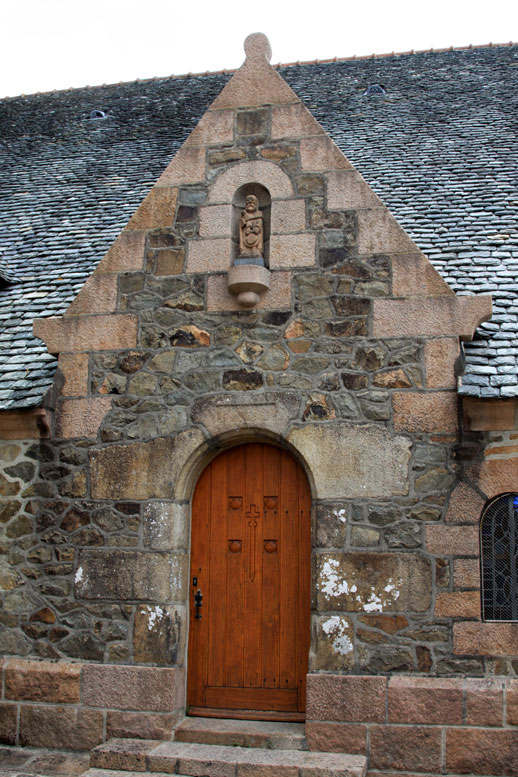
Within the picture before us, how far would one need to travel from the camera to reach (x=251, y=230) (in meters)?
6.44

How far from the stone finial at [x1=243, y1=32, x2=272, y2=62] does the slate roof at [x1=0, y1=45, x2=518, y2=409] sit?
206 centimetres

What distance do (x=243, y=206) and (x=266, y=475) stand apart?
2298mm

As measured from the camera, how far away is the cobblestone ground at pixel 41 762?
5.68m

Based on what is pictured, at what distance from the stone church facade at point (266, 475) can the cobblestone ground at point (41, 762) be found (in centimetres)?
11

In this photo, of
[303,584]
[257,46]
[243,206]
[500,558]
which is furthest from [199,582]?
[257,46]

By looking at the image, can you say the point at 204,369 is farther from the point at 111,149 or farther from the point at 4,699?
the point at 111,149

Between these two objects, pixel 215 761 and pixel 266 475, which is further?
pixel 266 475

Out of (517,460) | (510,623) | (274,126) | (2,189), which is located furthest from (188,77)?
→ (510,623)

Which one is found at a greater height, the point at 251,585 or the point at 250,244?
the point at 250,244

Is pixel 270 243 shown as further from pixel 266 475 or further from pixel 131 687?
pixel 131 687

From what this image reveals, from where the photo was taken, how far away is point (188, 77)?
12977 mm

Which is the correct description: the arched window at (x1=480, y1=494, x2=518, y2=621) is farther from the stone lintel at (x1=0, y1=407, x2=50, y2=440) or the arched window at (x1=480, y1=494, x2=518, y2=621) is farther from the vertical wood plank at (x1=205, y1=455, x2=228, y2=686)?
the stone lintel at (x1=0, y1=407, x2=50, y2=440)

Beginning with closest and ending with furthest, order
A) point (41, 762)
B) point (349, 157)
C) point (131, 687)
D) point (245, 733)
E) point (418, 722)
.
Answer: point (418, 722) < point (245, 733) < point (41, 762) < point (131, 687) < point (349, 157)

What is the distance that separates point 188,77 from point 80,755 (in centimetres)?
1068
